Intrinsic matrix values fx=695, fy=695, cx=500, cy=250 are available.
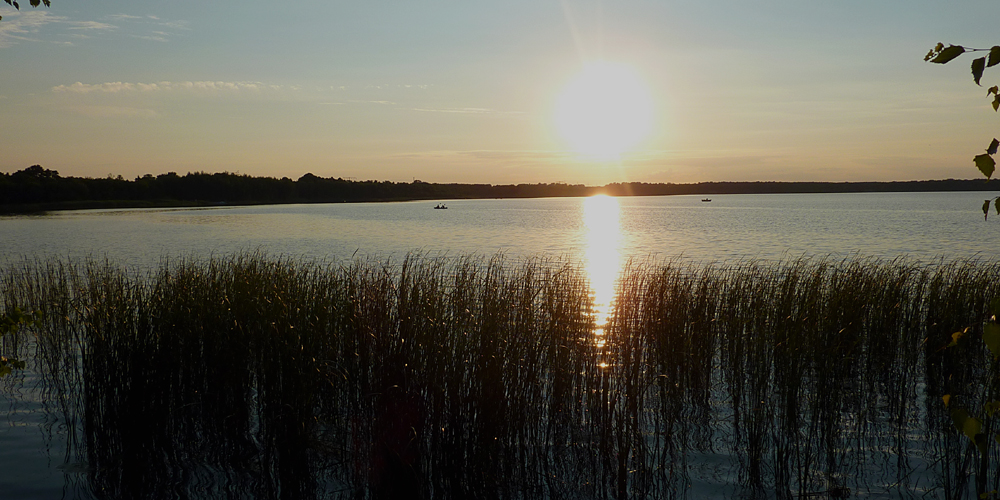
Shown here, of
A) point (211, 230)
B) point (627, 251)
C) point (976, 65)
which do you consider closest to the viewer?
point (976, 65)

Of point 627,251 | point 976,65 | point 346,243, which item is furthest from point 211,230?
point 976,65

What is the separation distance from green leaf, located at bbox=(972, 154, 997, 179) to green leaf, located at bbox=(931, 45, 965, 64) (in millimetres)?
312

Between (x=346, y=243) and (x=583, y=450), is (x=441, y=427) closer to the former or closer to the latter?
(x=583, y=450)

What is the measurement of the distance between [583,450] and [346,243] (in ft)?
91.8

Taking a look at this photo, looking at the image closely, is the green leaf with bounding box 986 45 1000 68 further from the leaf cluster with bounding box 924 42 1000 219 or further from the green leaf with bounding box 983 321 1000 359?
the green leaf with bounding box 983 321 1000 359

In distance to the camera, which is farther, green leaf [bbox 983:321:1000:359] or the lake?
the lake

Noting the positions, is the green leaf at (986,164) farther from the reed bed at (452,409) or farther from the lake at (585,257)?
the lake at (585,257)

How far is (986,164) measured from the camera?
2.07 m

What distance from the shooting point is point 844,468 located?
6.05 m

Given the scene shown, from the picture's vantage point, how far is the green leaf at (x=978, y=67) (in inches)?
81.0

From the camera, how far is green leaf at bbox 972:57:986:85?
2057mm

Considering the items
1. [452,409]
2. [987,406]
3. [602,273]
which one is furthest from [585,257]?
[987,406]

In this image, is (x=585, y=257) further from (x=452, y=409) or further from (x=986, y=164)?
(x=986, y=164)

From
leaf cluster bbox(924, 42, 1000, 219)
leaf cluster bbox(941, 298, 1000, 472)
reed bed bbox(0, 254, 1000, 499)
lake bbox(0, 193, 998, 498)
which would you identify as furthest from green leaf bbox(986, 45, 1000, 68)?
lake bbox(0, 193, 998, 498)
